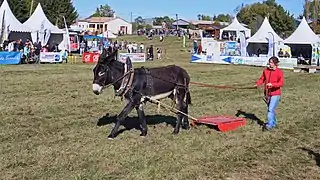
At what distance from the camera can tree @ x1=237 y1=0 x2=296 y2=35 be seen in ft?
343

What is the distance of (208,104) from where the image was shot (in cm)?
1723

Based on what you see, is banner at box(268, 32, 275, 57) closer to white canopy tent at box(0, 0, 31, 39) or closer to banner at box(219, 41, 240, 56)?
banner at box(219, 41, 240, 56)

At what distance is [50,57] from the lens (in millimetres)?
37969

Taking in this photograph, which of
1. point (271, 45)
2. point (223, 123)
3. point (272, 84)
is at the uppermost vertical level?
point (271, 45)

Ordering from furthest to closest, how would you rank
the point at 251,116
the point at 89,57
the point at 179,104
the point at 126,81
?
the point at 89,57 < the point at 251,116 < the point at 179,104 < the point at 126,81

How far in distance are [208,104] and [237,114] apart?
207 cm

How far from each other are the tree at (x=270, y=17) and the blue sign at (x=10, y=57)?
65.0 m

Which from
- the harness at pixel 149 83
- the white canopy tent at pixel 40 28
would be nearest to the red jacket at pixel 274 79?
the harness at pixel 149 83

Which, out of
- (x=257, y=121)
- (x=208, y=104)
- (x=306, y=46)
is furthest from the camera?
(x=306, y=46)

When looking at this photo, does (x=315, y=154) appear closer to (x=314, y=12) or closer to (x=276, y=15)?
(x=314, y=12)

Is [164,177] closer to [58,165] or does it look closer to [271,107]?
[58,165]

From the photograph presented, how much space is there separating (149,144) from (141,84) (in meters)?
1.32

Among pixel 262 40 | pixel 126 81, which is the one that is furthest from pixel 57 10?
pixel 126 81

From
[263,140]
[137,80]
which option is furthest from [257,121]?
[137,80]
